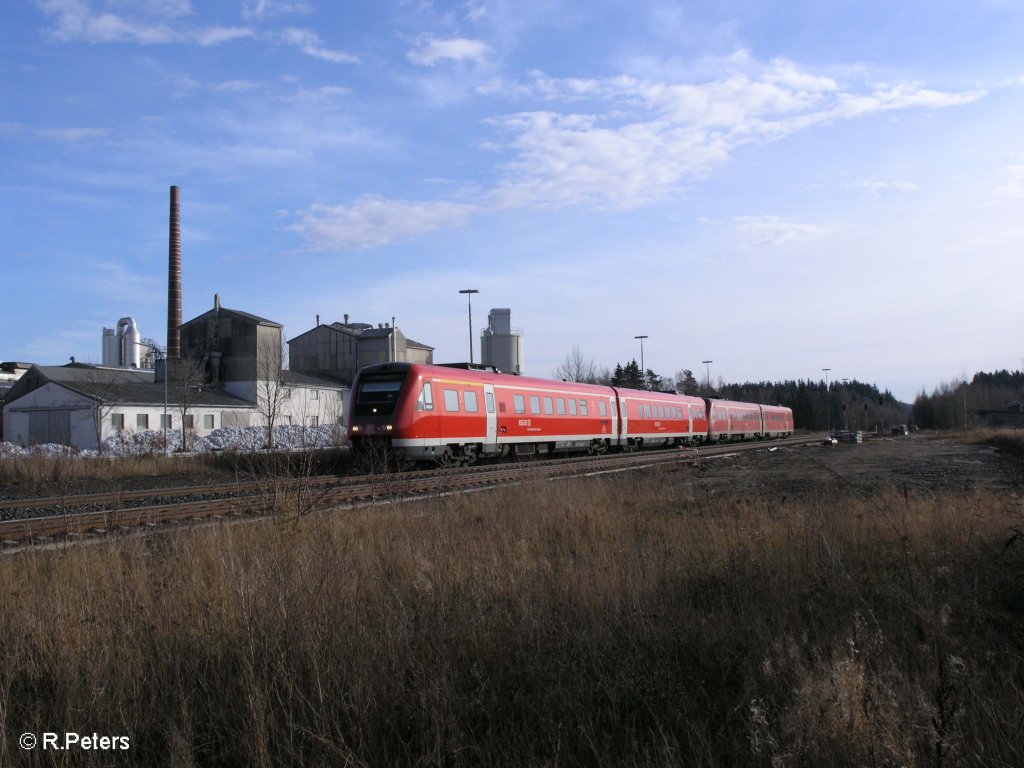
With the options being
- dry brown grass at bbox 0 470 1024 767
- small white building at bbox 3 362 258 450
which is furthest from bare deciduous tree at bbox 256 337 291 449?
dry brown grass at bbox 0 470 1024 767

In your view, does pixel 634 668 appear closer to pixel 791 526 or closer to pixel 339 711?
pixel 339 711

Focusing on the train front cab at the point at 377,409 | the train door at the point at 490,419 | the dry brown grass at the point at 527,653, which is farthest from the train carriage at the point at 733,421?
the dry brown grass at the point at 527,653

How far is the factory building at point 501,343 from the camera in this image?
258 ft

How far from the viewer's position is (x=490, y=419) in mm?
24453

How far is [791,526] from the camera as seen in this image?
820cm

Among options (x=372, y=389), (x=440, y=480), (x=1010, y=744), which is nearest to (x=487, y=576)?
(x=1010, y=744)

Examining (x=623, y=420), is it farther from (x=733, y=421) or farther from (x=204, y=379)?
(x=204, y=379)

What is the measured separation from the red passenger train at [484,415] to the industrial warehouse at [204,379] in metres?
9.52

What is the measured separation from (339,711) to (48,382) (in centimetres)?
5267

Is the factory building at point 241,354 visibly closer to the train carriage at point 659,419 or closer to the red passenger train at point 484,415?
the train carriage at point 659,419

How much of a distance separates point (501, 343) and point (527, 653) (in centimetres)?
7448

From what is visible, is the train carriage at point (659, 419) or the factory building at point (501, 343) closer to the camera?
the train carriage at point (659, 419)

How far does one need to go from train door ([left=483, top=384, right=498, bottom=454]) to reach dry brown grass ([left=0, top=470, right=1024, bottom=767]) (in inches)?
658

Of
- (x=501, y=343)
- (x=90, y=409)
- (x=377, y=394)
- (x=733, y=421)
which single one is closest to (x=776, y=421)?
(x=733, y=421)
